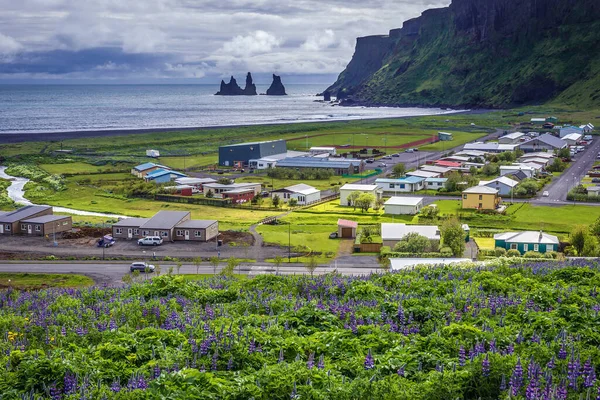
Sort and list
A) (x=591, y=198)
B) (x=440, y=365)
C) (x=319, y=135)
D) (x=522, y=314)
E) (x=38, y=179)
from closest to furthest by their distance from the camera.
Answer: (x=440, y=365) < (x=522, y=314) < (x=591, y=198) < (x=38, y=179) < (x=319, y=135)

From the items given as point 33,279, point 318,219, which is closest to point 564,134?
point 318,219

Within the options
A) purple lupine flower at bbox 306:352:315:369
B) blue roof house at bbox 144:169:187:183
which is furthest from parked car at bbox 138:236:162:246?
purple lupine flower at bbox 306:352:315:369

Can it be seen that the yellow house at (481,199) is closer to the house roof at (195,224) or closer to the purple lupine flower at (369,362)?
the house roof at (195,224)

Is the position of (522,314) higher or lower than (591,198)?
higher

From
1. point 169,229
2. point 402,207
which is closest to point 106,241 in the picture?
point 169,229

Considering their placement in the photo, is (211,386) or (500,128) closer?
(211,386)

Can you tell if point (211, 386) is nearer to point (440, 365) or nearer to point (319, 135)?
point (440, 365)

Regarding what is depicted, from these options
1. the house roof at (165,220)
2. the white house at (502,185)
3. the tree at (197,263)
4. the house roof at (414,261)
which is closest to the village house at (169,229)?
the house roof at (165,220)
